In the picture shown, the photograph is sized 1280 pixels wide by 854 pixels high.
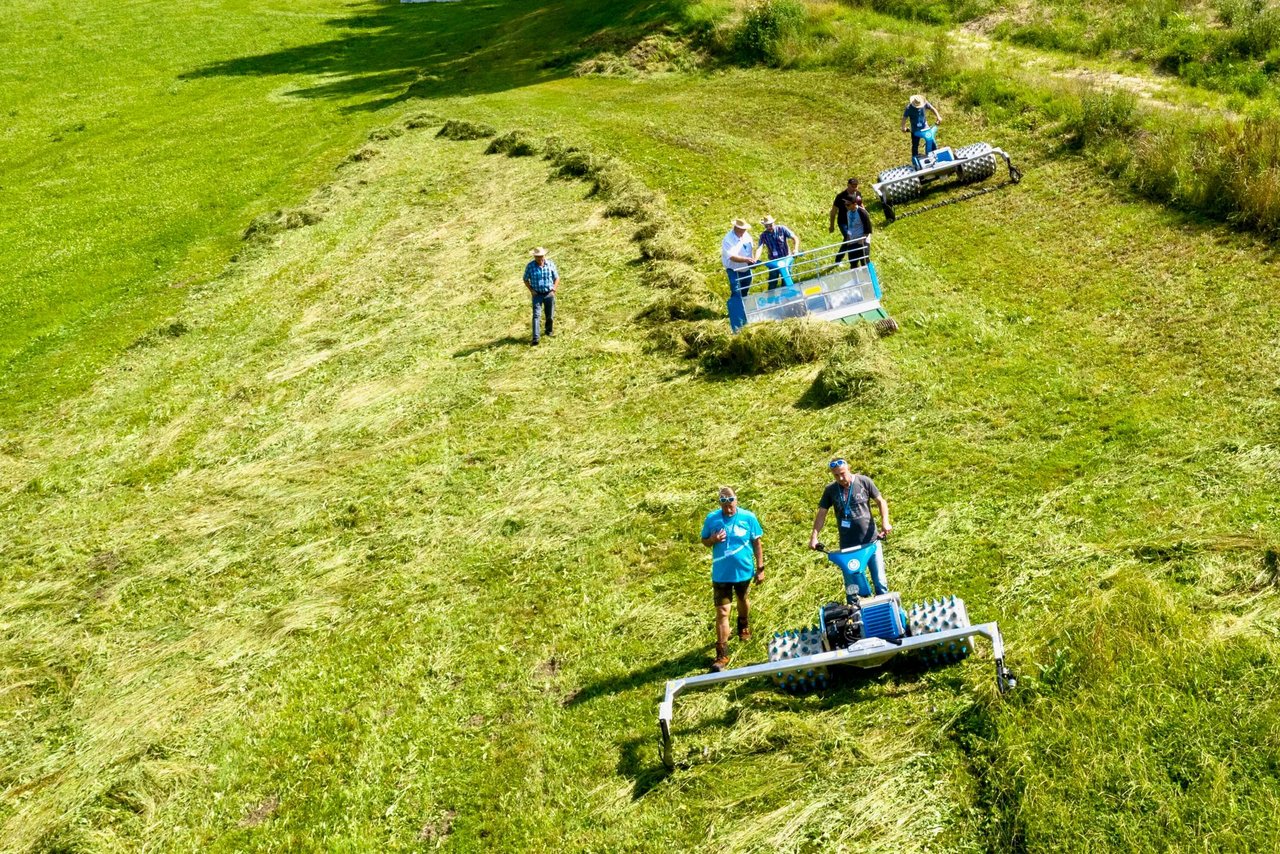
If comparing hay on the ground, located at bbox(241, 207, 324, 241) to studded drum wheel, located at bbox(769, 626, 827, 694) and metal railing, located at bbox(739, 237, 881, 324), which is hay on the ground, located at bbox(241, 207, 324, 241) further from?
studded drum wheel, located at bbox(769, 626, 827, 694)

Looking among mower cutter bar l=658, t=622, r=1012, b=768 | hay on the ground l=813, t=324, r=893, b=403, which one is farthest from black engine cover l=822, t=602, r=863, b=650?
hay on the ground l=813, t=324, r=893, b=403

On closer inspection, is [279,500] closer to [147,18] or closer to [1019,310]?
[1019,310]

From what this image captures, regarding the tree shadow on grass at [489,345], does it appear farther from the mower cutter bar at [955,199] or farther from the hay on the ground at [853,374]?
the mower cutter bar at [955,199]

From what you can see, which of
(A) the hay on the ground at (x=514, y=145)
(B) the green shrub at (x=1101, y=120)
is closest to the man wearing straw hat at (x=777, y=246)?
(B) the green shrub at (x=1101, y=120)

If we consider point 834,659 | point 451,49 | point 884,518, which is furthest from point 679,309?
point 451,49

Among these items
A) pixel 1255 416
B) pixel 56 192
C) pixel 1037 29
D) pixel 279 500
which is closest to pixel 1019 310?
Answer: pixel 1255 416

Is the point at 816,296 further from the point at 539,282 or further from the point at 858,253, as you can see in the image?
the point at 539,282
